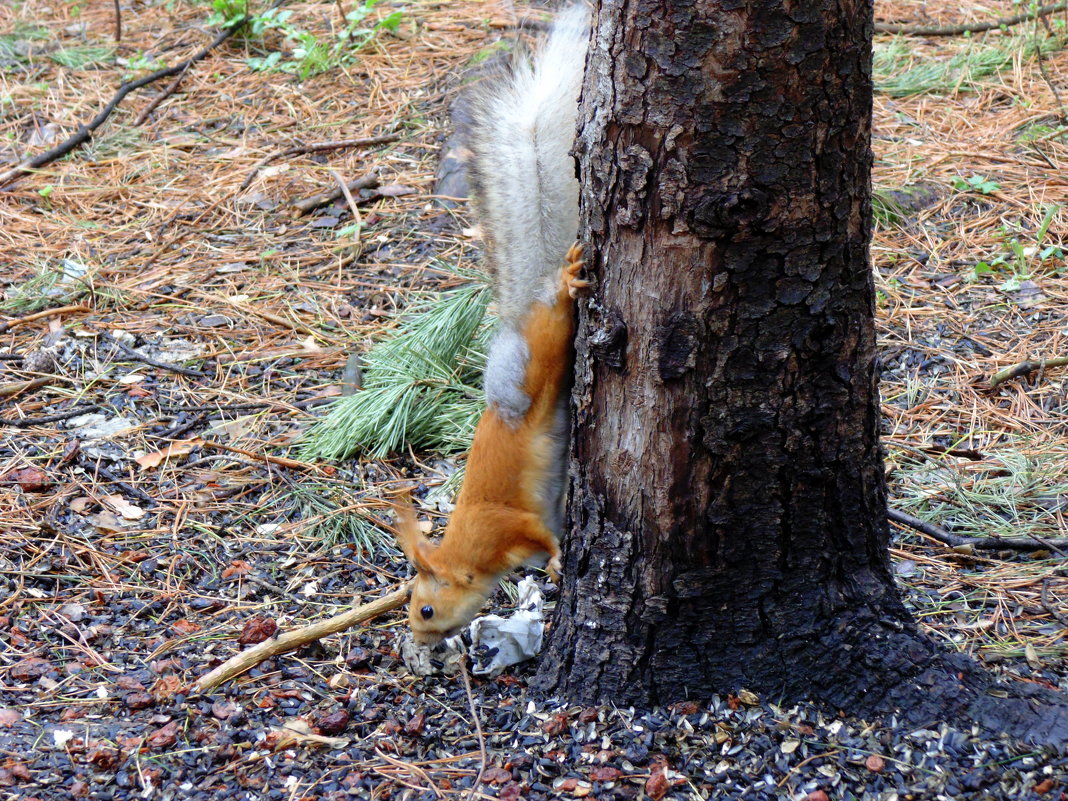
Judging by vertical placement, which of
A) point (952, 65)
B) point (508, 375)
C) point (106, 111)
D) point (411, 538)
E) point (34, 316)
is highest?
point (952, 65)

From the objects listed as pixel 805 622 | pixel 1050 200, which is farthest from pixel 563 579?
pixel 1050 200

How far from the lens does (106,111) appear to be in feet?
18.6

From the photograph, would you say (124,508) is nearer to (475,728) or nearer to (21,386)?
(21,386)

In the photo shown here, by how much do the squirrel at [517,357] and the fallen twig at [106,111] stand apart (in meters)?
3.56

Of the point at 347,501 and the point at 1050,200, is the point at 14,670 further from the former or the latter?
the point at 1050,200

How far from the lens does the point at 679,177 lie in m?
1.76

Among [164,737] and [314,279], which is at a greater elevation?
[314,279]

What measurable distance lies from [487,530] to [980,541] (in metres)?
1.32

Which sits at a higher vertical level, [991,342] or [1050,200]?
[1050,200]

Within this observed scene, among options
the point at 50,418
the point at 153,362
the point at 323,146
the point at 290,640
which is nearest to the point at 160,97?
the point at 323,146

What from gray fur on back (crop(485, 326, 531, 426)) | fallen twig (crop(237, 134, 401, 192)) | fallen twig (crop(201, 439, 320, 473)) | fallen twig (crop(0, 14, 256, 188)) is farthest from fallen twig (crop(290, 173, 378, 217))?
gray fur on back (crop(485, 326, 531, 426))

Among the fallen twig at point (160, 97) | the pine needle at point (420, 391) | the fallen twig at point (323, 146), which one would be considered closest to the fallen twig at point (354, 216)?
the fallen twig at point (323, 146)

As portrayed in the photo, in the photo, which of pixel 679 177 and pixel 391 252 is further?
pixel 391 252

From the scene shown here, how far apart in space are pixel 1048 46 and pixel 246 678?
4911mm
